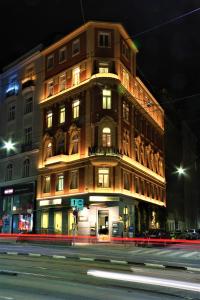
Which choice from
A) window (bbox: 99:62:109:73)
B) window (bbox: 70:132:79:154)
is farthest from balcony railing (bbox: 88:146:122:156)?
window (bbox: 99:62:109:73)

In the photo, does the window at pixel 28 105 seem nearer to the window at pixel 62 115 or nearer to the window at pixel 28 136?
the window at pixel 28 136

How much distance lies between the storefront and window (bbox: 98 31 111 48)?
1789cm

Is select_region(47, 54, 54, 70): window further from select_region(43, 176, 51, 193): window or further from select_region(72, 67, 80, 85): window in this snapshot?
select_region(43, 176, 51, 193): window

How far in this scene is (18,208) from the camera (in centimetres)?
5191

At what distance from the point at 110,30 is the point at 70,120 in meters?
10.7

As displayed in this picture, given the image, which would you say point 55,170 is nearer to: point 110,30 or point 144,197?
point 144,197

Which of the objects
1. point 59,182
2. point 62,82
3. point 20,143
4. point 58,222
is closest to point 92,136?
point 59,182

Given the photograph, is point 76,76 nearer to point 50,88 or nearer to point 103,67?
point 103,67

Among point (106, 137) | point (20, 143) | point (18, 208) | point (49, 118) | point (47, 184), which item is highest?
point (49, 118)

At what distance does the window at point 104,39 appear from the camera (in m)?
45.8

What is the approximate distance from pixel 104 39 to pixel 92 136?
10.9 metres

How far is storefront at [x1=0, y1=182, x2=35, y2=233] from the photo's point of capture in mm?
49875

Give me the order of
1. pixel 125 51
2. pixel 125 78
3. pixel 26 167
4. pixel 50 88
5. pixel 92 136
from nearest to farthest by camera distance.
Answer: pixel 92 136, pixel 125 78, pixel 125 51, pixel 50 88, pixel 26 167

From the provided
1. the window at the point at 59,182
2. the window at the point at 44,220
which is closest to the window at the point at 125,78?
the window at the point at 59,182
